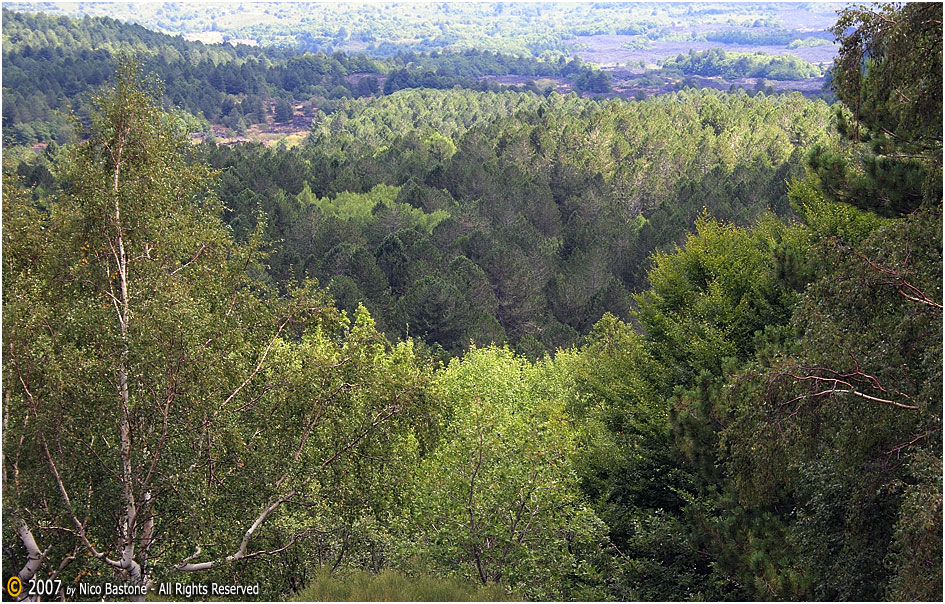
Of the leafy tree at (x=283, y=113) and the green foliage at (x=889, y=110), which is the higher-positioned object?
the green foliage at (x=889, y=110)

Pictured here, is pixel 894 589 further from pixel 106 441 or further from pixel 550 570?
pixel 106 441

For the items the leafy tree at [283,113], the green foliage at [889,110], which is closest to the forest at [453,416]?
the green foliage at [889,110]

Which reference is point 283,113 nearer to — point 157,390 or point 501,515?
point 501,515

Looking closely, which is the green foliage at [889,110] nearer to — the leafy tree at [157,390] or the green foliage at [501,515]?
the green foliage at [501,515]

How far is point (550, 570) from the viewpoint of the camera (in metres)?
15.1

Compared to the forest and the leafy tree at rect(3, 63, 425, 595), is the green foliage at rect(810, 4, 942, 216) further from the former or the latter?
the leafy tree at rect(3, 63, 425, 595)

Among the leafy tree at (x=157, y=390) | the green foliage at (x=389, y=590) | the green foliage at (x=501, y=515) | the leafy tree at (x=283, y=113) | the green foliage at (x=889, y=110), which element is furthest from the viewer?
the leafy tree at (x=283, y=113)

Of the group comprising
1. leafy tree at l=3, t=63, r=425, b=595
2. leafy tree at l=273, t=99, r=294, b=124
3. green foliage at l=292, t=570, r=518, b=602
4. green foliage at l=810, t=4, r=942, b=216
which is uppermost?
green foliage at l=810, t=4, r=942, b=216

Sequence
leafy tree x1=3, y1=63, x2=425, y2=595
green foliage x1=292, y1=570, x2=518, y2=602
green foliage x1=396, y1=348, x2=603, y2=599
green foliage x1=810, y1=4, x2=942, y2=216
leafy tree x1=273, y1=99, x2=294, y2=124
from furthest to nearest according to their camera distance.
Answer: leafy tree x1=273, y1=99, x2=294, y2=124 < green foliage x1=396, y1=348, x2=603, y2=599 < green foliage x1=292, y1=570, x2=518, y2=602 < leafy tree x1=3, y1=63, x2=425, y2=595 < green foliage x1=810, y1=4, x2=942, y2=216

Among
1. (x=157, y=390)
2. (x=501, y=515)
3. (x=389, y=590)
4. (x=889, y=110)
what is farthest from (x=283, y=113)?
(x=889, y=110)

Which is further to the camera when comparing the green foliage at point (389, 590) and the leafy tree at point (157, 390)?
the green foliage at point (389, 590)

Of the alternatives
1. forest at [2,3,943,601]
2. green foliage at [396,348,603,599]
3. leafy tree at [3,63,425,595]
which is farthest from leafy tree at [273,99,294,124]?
leafy tree at [3,63,425,595]

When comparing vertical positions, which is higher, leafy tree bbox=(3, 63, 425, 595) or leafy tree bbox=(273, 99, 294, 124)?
leafy tree bbox=(3, 63, 425, 595)

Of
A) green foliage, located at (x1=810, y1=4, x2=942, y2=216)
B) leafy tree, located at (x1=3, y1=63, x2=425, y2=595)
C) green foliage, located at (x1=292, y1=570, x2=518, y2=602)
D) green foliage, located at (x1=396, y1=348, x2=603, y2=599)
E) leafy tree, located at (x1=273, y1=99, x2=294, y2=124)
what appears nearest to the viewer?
green foliage, located at (x1=810, y1=4, x2=942, y2=216)
